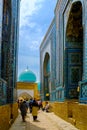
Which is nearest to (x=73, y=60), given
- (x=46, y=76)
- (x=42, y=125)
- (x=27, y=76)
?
(x=42, y=125)

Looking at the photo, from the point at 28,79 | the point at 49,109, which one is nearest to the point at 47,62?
the point at 49,109

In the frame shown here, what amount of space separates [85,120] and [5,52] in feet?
13.9

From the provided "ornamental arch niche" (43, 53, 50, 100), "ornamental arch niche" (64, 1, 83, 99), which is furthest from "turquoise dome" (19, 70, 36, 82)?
"ornamental arch niche" (64, 1, 83, 99)

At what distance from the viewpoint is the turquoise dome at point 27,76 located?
121 ft

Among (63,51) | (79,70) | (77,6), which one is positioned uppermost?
(77,6)

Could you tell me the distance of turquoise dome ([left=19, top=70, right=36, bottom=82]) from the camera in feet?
121

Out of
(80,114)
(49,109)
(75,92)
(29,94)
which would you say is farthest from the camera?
(29,94)

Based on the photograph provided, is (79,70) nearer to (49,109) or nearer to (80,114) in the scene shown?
(80,114)

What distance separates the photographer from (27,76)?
37.2 m

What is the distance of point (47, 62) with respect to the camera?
90.5 ft

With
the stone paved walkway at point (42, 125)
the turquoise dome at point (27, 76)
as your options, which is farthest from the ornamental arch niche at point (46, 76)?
the stone paved walkway at point (42, 125)

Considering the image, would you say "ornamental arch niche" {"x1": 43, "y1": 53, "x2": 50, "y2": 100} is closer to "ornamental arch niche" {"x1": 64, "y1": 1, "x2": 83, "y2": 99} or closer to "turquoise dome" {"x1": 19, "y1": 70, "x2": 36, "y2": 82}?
"turquoise dome" {"x1": 19, "y1": 70, "x2": 36, "y2": 82}

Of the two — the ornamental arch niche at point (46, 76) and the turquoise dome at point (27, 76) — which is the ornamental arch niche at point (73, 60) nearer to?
the ornamental arch niche at point (46, 76)

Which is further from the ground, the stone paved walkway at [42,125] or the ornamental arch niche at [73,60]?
the ornamental arch niche at [73,60]
